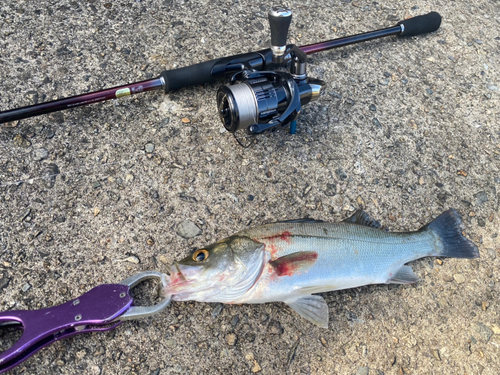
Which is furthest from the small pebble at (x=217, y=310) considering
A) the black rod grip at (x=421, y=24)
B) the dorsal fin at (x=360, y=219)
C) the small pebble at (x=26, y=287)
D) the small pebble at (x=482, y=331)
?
the black rod grip at (x=421, y=24)

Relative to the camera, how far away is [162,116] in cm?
284

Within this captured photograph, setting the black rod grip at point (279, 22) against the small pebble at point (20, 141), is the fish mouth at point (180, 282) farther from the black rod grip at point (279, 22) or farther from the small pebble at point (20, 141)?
the black rod grip at point (279, 22)

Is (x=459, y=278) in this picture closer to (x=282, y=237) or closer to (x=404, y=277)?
(x=404, y=277)

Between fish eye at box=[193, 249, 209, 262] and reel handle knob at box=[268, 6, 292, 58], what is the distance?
4.85ft

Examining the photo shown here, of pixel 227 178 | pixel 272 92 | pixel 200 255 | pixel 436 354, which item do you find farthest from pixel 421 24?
pixel 200 255

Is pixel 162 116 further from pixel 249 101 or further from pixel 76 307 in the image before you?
pixel 76 307

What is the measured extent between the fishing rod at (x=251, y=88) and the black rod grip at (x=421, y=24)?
1.55m

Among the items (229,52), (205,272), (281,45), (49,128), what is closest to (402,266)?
(205,272)

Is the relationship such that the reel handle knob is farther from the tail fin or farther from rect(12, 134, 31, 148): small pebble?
rect(12, 134, 31, 148): small pebble

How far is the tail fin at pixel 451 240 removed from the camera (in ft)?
7.96

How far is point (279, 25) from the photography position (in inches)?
98.0

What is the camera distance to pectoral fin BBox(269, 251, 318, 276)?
2.14 metres

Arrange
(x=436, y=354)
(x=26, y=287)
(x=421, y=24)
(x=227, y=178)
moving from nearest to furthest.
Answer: (x=26, y=287) < (x=436, y=354) < (x=227, y=178) < (x=421, y=24)

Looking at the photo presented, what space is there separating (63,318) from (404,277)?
1.98 metres
